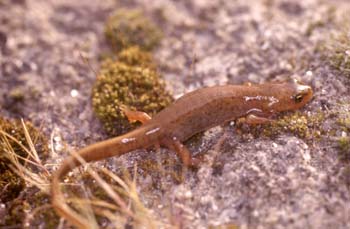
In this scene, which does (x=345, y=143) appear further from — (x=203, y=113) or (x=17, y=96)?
(x=17, y=96)

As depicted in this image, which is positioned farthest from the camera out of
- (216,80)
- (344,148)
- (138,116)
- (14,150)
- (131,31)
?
(131,31)

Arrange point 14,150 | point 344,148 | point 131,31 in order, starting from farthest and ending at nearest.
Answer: point 131,31
point 14,150
point 344,148

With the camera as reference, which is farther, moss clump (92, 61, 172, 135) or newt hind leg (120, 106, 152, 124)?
moss clump (92, 61, 172, 135)

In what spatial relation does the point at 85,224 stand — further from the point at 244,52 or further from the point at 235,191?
the point at 244,52

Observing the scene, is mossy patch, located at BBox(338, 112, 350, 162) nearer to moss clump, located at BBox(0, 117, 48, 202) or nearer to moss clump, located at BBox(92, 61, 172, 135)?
moss clump, located at BBox(92, 61, 172, 135)

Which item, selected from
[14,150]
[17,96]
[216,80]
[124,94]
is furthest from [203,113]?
[17,96]

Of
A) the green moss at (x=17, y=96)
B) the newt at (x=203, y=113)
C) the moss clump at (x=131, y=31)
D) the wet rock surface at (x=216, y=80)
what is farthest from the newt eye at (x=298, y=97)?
the green moss at (x=17, y=96)

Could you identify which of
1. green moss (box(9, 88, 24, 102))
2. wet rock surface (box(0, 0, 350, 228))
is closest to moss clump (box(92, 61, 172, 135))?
wet rock surface (box(0, 0, 350, 228))

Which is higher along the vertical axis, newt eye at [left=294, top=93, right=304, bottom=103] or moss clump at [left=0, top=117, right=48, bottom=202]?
moss clump at [left=0, top=117, right=48, bottom=202]
